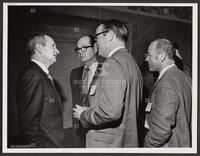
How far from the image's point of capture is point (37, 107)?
207 cm

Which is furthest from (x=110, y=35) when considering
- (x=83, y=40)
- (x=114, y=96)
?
(x=114, y=96)

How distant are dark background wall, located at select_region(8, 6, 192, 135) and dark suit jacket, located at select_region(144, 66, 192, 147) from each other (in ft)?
0.65

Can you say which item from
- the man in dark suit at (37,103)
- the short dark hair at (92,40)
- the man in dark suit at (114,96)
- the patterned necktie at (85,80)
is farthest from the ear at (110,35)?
the man in dark suit at (37,103)

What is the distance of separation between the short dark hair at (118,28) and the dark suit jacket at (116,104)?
10cm

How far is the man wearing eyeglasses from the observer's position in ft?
6.82

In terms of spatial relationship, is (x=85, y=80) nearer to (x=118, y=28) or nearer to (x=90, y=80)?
(x=90, y=80)

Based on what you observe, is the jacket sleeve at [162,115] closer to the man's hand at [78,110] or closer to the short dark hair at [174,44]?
the short dark hair at [174,44]

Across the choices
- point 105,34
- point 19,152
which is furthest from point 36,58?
point 19,152

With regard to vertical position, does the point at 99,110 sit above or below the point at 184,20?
below

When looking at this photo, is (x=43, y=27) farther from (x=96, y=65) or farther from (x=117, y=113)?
(x=117, y=113)

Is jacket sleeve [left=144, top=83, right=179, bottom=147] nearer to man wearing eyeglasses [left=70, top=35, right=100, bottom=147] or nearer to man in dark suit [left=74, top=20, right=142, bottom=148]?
man in dark suit [left=74, top=20, right=142, bottom=148]

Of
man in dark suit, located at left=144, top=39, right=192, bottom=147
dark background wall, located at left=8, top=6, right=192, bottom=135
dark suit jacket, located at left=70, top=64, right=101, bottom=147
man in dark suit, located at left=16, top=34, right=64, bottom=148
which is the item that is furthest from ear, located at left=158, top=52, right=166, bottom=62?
man in dark suit, located at left=16, top=34, right=64, bottom=148

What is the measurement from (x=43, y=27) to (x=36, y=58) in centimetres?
21

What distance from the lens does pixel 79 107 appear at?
2078 millimetres
